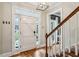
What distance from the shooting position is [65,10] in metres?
1.71

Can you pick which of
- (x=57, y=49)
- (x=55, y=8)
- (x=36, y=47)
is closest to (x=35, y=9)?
(x=55, y=8)

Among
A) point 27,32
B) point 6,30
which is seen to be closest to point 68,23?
point 27,32

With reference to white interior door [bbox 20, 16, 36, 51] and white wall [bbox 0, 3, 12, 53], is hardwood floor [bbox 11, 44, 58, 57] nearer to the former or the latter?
white interior door [bbox 20, 16, 36, 51]

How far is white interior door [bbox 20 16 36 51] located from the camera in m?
1.78

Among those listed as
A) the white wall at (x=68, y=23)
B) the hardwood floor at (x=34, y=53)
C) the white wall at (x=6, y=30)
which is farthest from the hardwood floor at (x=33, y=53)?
the white wall at (x=68, y=23)

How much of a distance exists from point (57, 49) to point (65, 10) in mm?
614

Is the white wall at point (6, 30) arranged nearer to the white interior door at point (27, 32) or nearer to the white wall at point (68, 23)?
the white interior door at point (27, 32)

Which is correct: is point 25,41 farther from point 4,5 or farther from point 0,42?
point 4,5

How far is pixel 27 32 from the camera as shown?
181 centimetres

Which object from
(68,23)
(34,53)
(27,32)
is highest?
(68,23)

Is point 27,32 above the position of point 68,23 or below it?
below

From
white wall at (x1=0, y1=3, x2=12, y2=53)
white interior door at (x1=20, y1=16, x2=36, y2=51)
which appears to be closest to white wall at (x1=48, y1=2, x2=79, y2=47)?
white interior door at (x1=20, y1=16, x2=36, y2=51)

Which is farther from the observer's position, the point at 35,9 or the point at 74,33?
the point at 35,9

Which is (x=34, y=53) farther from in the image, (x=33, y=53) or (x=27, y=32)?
(x=27, y=32)
